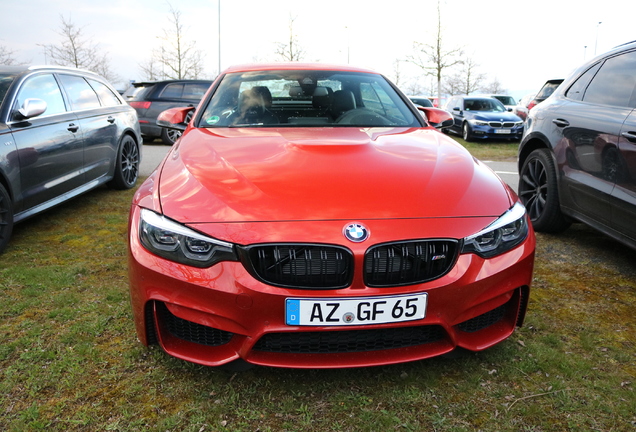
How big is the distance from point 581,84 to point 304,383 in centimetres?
330

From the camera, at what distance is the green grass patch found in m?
1.97

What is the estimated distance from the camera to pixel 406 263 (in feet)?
6.45

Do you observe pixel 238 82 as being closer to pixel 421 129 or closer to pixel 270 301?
pixel 421 129

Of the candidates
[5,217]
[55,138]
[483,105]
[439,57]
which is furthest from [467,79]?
[5,217]

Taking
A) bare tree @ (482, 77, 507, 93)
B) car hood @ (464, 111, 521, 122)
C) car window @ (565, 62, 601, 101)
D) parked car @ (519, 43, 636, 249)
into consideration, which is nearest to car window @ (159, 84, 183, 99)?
car hood @ (464, 111, 521, 122)

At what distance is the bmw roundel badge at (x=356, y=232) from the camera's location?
6.35 ft

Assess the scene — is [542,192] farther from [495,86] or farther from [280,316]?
[495,86]

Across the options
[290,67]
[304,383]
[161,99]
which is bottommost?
[304,383]

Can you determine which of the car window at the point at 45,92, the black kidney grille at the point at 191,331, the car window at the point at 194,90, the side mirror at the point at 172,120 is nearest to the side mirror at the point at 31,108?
the car window at the point at 45,92

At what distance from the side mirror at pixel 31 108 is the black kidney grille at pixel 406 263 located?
329 cm

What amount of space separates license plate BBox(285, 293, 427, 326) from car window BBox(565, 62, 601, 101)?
291 centimetres

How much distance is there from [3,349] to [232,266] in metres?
1.34

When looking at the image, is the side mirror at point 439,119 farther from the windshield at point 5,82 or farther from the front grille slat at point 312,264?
the windshield at point 5,82

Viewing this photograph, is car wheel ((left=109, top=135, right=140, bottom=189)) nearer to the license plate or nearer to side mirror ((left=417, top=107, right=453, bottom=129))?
side mirror ((left=417, top=107, right=453, bottom=129))
